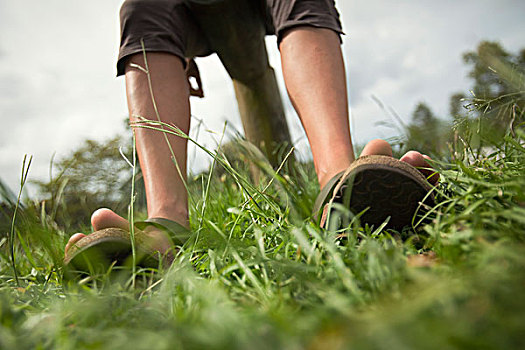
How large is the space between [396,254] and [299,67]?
0.73 metres

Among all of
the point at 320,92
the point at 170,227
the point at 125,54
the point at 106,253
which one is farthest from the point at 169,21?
the point at 106,253

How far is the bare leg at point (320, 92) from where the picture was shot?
3.14 feet

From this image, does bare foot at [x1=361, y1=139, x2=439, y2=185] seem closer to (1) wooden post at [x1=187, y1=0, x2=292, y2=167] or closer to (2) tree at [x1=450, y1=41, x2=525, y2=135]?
(2) tree at [x1=450, y1=41, x2=525, y2=135]

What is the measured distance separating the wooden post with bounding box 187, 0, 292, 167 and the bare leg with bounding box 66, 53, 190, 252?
412 mm

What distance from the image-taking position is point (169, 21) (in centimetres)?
125

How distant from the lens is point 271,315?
37cm

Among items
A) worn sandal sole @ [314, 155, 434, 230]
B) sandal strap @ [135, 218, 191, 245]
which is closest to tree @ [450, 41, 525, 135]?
worn sandal sole @ [314, 155, 434, 230]

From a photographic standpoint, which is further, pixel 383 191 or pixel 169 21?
pixel 169 21

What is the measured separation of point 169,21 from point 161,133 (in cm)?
44

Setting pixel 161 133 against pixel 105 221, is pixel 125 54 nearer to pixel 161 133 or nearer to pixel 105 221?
pixel 161 133

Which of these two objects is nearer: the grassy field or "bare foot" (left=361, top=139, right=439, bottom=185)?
the grassy field

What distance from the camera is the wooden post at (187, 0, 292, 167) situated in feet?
5.18

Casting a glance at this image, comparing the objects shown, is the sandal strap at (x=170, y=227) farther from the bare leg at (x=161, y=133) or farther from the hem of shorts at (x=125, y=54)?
the hem of shorts at (x=125, y=54)

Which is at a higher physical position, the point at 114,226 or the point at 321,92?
the point at 321,92
